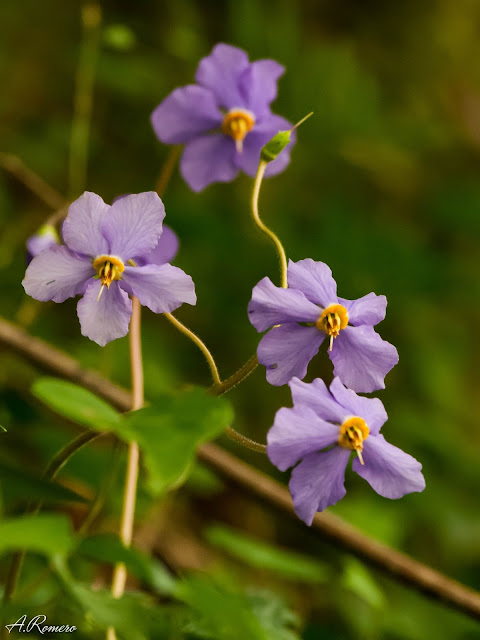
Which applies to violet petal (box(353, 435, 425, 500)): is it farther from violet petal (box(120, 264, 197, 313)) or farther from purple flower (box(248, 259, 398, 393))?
violet petal (box(120, 264, 197, 313))

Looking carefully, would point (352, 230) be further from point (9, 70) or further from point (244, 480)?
point (9, 70)

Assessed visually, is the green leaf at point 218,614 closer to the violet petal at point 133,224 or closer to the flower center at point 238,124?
the violet petal at point 133,224

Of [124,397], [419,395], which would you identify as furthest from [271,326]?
[419,395]

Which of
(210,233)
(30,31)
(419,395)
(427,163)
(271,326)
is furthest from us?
(427,163)

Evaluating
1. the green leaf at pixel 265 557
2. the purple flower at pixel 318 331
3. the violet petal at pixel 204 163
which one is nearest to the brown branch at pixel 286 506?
the green leaf at pixel 265 557

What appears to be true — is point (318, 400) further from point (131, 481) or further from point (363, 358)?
point (131, 481)

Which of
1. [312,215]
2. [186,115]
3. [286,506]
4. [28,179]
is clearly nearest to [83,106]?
[312,215]
